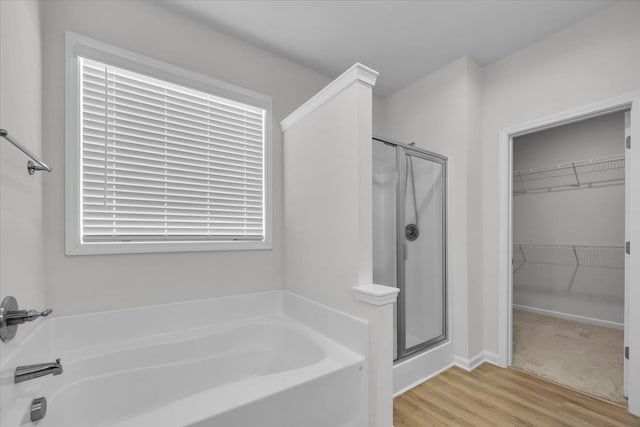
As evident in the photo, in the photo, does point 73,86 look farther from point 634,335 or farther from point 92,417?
point 634,335

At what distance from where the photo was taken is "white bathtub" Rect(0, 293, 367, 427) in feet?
3.70

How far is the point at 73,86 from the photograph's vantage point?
1.68 metres

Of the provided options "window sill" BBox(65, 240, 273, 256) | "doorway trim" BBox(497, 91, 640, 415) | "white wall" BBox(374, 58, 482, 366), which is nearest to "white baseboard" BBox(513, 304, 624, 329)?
"doorway trim" BBox(497, 91, 640, 415)

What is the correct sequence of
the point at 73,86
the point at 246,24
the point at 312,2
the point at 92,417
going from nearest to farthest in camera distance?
the point at 92,417 → the point at 73,86 → the point at 312,2 → the point at 246,24

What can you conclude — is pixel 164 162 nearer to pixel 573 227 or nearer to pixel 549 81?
pixel 549 81

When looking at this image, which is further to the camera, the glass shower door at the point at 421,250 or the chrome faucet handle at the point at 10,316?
the glass shower door at the point at 421,250

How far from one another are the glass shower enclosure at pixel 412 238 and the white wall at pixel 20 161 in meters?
1.91

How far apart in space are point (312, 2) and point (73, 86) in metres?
1.56

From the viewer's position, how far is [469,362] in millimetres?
2395

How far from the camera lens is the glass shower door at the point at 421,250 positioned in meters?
2.28

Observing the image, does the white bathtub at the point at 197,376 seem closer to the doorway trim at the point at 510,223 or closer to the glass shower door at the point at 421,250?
the glass shower door at the point at 421,250

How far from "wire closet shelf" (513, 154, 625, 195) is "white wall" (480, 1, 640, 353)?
1.60 metres

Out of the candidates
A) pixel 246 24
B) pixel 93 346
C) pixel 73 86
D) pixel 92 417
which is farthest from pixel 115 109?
pixel 92 417

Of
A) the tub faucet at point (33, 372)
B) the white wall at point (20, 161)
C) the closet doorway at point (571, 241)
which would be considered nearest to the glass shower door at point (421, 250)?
the closet doorway at point (571, 241)
